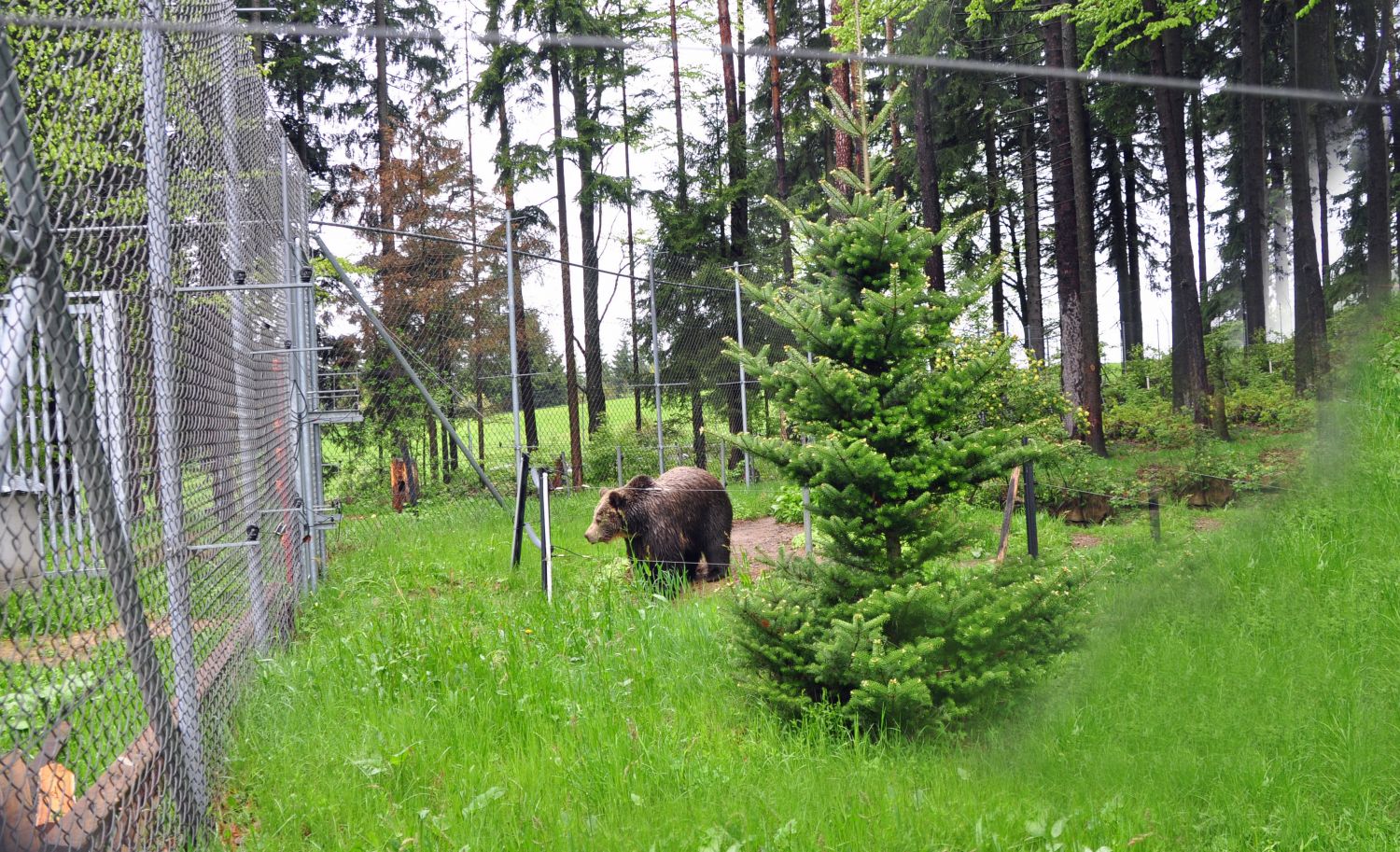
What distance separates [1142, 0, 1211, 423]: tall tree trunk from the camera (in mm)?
10742

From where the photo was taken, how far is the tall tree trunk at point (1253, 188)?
4587 mm

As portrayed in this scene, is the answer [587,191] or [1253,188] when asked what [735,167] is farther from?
[1253,188]

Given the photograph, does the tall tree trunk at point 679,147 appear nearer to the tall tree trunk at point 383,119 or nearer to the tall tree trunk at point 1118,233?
the tall tree trunk at point 383,119

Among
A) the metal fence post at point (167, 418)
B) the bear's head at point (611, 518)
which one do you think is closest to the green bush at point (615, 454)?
the bear's head at point (611, 518)

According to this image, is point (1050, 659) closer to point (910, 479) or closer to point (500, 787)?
point (910, 479)

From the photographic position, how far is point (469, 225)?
16609 millimetres

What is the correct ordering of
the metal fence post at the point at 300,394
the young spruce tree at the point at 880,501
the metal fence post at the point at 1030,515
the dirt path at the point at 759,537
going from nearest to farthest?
1. the young spruce tree at the point at 880,501
2. the metal fence post at the point at 1030,515
3. the metal fence post at the point at 300,394
4. the dirt path at the point at 759,537

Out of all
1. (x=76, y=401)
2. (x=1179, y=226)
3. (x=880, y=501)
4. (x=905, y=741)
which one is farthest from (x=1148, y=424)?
(x=76, y=401)

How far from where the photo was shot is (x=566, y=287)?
1575 cm

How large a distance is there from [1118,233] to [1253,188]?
→ 18.2 meters

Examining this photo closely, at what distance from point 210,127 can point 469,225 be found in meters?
12.6

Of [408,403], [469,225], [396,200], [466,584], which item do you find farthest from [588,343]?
[466,584]

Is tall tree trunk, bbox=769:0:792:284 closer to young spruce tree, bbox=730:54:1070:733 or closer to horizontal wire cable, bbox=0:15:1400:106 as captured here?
young spruce tree, bbox=730:54:1070:733

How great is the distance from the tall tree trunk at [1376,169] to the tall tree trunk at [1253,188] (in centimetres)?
42
